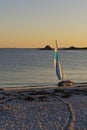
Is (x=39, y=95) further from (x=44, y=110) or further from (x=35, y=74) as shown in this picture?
(x=35, y=74)

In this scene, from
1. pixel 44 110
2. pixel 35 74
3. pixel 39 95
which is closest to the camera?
pixel 44 110

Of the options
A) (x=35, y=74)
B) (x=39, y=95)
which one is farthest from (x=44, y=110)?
(x=35, y=74)

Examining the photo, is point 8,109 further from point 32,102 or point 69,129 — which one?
point 69,129

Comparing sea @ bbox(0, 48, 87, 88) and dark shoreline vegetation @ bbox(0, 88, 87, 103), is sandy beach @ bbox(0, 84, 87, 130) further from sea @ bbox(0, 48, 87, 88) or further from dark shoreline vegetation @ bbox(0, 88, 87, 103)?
sea @ bbox(0, 48, 87, 88)

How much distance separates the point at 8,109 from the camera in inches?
696

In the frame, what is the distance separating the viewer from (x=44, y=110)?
17.7 metres

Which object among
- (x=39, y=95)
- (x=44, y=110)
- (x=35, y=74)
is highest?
(x=35, y=74)

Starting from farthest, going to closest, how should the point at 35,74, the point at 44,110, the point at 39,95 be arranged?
the point at 35,74 → the point at 39,95 → the point at 44,110

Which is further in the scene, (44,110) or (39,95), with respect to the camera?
(39,95)

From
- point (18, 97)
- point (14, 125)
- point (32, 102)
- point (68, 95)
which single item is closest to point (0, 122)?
point (14, 125)

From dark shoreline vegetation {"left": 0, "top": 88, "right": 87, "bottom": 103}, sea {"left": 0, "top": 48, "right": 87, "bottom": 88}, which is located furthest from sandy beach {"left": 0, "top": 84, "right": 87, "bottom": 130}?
sea {"left": 0, "top": 48, "right": 87, "bottom": 88}

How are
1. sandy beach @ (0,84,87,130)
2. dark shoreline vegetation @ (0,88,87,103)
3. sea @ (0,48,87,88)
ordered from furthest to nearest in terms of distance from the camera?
1. sea @ (0,48,87,88)
2. dark shoreline vegetation @ (0,88,87,103)
3. sandy beach @ (0,84,87,130)

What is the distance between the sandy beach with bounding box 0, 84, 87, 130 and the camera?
15031 millimetres

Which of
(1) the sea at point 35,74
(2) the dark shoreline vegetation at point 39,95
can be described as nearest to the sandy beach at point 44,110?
(2) the dark shoreline vegetation at point 39,95
